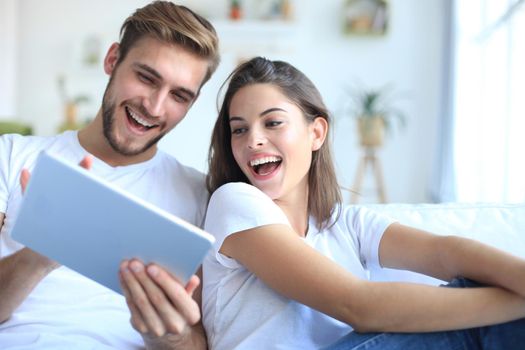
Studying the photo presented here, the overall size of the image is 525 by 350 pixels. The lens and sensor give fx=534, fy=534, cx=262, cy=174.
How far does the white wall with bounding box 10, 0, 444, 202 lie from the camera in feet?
15.7

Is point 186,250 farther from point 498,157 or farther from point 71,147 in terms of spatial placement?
point 498,157

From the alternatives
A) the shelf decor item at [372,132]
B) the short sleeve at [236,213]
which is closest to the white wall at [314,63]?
the shelf decor item at [372,132]

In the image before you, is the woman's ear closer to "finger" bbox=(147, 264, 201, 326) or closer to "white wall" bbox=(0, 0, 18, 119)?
"finger" bbox=(147, 264, 201, 326)

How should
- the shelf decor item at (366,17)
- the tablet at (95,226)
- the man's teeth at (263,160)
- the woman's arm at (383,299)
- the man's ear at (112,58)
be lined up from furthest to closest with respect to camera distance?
the shelf decor item at (366,17) → the man's ear at (112,58) → the man's teeth at (263,160) → the woman's arm at (383,299) → the tablet at (95,226)

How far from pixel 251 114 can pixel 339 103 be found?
3607 mm

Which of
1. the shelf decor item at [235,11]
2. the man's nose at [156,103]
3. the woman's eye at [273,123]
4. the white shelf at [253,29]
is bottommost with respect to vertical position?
the woman's eye at [273,123]

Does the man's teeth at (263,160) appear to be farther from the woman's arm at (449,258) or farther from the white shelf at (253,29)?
the white shelf at (253,29)

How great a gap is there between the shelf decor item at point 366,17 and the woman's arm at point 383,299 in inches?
160

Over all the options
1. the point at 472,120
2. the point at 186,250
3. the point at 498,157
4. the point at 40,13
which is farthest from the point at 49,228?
the point at 40,13

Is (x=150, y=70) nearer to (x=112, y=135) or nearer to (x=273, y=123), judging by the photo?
(x=112, y=135)

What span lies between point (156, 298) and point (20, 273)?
1.41 ft

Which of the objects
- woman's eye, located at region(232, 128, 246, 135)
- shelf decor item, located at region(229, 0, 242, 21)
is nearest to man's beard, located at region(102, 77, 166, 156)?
woman's eye, located at region(232, 128, 246, 135)

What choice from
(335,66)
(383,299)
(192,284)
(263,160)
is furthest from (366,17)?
(192,284)

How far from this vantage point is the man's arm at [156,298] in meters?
0.87
